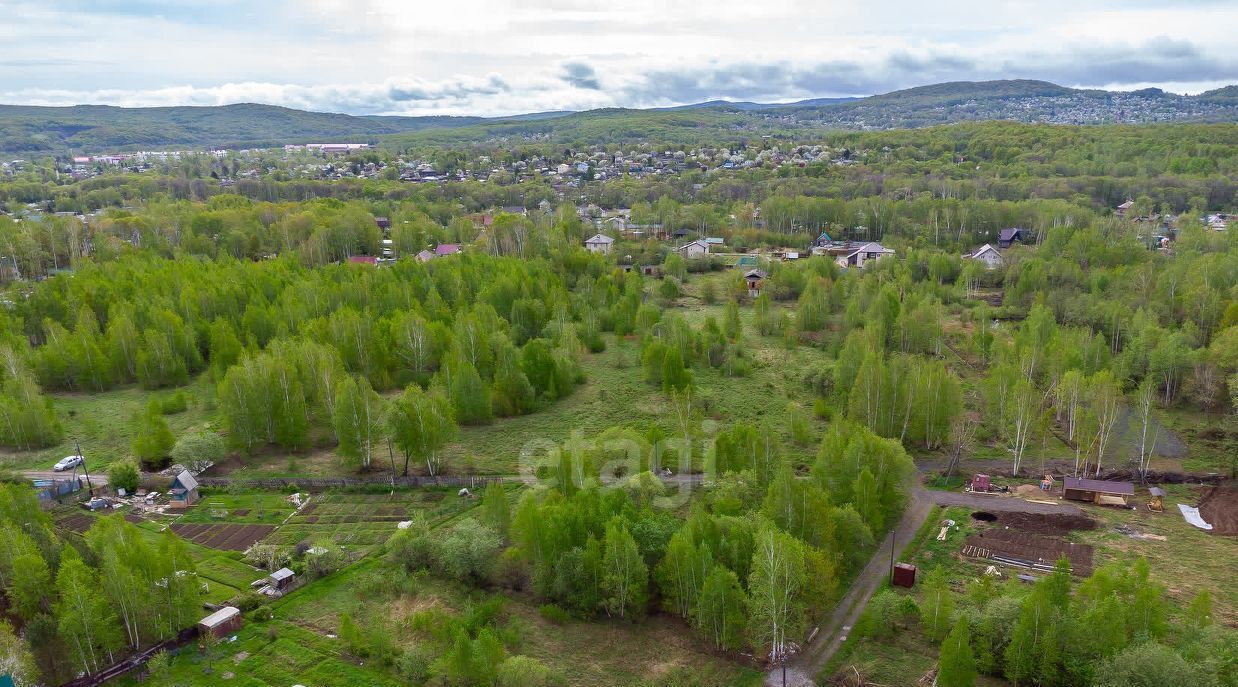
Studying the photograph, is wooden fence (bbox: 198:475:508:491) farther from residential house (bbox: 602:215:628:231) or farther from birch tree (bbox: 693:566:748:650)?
residential house (bbox: 602:215:628:231)

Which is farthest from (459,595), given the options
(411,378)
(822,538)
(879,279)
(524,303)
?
(879,279)

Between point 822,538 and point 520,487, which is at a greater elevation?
point 822,538

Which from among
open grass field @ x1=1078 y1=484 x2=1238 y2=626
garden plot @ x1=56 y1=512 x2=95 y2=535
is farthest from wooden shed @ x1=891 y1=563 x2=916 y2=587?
garden plot @ x1=56 y1=512 x2=95 y2=535

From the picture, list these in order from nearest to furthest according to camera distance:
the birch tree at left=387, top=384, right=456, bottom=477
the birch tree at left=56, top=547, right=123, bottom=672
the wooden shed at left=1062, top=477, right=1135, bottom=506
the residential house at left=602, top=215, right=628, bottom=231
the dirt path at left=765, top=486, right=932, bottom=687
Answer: the birch tree at left=56, top=547, right=123, bottom=672 → the dirt path at left=765, top=486, right=932, bottom=687 → the wooden shed at left=1062, top=477, right=1135, bottom=506 → the birch tree at left=387, top=384, right=456, bottom=477 → the residential house at left=602, top=215, right=628, bottom=231

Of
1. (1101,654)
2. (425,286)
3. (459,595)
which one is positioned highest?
(425,286)

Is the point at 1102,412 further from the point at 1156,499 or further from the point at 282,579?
the point at 282,579

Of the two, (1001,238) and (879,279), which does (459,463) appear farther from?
(1001,238)

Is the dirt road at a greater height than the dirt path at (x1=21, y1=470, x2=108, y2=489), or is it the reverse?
the dirt path at (x1=21, y1=470, x2=108, y2=489)
